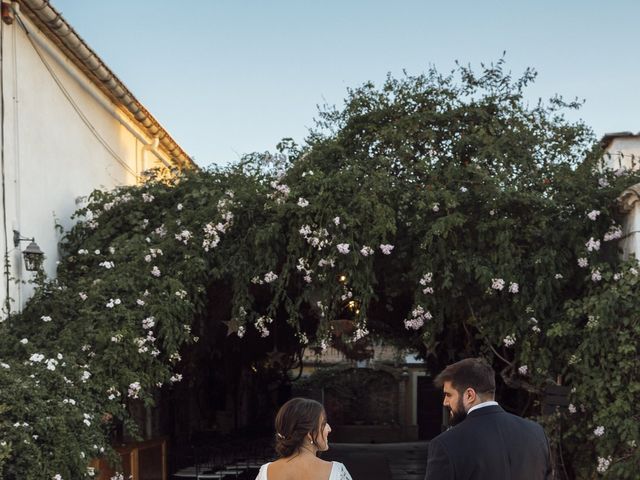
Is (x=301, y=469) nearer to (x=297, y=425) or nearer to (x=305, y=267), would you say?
(x=297, y=425)

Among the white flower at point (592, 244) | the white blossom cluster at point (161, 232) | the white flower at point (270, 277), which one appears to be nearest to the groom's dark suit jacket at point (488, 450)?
the white flower at point (592, 244)

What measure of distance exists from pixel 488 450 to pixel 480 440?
2.1 inches

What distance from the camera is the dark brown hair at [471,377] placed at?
3.72 meters

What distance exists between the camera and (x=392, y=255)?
991 cm

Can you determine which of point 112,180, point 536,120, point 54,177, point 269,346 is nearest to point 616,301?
point 536,120

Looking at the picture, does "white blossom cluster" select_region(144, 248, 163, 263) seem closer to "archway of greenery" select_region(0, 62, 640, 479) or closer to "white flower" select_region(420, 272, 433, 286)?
"archway of greenery" select_region(0, 62, 640, 479)

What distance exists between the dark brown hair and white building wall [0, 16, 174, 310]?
635 centimetres

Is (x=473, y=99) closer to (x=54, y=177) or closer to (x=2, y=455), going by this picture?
(x=54, y=177)

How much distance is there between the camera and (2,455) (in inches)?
251

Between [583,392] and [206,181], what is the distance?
5.17m

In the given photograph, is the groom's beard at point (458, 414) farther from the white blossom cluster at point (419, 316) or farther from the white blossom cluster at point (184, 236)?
the white blossom cluster at point (184, 236)

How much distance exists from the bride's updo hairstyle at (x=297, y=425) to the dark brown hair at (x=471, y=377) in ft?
1.98

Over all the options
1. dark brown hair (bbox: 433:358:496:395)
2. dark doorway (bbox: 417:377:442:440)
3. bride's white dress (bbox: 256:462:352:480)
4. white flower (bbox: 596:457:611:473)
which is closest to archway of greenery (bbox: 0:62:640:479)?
white flower (bbox: 596:457:611:473)

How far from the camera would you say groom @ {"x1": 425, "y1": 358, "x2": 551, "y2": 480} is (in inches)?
139
